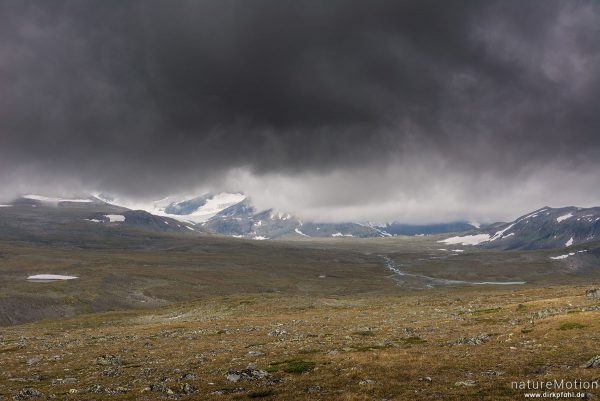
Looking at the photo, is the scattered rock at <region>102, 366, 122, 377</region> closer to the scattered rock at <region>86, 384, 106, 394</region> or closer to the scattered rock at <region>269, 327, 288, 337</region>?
the scattered rock at <region>86, 384, 106, 394</region>

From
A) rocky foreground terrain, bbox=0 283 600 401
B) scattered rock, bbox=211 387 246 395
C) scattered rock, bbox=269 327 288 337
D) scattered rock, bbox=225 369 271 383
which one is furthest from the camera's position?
scattered rock, bbox=269 327 288 337

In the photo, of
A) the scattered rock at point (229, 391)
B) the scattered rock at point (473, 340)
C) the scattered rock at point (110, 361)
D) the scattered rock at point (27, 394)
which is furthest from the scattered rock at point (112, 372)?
the scattered rock at point (473, 340)

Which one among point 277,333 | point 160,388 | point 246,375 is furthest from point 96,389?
point 277,333

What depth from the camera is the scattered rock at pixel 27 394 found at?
81.6 ft

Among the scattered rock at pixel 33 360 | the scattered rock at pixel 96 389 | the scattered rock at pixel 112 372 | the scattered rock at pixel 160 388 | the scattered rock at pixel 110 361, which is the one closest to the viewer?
the scattered rock at pixel 160 388

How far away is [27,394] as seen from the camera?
1005 inches

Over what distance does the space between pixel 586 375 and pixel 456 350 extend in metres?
12.2

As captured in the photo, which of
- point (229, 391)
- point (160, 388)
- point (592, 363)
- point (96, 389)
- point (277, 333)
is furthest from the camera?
point (277, 333)

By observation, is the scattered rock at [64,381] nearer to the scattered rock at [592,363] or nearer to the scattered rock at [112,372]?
the scattered rock at [112,372]

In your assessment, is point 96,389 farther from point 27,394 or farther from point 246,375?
point 246,375

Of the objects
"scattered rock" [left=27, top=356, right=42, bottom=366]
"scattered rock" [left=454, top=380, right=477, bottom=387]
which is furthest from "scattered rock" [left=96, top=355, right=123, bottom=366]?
"scattered rock" [left=454, top=380, right=477, bottom=387]

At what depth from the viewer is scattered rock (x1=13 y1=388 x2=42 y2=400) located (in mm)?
24859

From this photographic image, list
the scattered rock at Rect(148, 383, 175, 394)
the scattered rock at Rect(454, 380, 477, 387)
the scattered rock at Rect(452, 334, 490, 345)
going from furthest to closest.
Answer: the scattered rock at Rect(452, 334, 490, 345), the scattered rock at Rect(148, 383, 175, 394), the scattered rock at Rect(454, 380, 477, 387)

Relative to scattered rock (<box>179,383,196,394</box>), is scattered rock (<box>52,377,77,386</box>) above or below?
below
